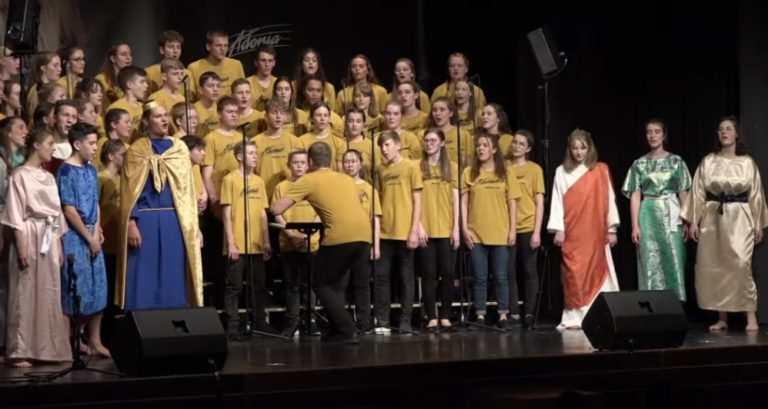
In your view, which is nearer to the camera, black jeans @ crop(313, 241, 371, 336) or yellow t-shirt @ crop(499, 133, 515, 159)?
black jeans @ crop(313, 241, 371, 336)

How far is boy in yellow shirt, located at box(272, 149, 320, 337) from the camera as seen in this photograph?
27.8 ft

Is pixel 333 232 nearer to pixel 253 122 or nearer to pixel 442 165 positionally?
pixel 442 165

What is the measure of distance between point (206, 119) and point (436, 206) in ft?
5.84

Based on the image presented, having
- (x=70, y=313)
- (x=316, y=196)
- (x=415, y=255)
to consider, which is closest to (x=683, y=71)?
(x=415, y=255)

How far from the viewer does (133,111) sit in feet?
28.3

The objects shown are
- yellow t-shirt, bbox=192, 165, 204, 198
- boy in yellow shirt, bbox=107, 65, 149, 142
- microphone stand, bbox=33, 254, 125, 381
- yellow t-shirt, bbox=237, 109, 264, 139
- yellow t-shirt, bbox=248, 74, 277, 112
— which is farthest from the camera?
yellow t-shirt, bbox=248, 74, 277, 112

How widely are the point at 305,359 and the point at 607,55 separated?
465 cm

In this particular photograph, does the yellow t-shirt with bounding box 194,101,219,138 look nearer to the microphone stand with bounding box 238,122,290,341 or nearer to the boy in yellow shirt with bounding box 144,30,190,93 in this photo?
the boy in yellow shirt with bounding box 144,30,190,93

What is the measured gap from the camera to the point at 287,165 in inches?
353

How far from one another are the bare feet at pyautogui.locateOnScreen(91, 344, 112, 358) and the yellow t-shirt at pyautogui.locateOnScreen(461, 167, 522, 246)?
9.52 ft

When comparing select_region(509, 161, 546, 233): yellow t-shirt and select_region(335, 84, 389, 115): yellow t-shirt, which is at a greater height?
select_region(335, 84, 389, 115): yellow t-shirt

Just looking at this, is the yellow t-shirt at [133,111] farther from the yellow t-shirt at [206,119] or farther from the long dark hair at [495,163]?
the long dark hair at [495,163]

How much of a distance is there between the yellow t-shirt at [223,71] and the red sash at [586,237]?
2678 millimetres

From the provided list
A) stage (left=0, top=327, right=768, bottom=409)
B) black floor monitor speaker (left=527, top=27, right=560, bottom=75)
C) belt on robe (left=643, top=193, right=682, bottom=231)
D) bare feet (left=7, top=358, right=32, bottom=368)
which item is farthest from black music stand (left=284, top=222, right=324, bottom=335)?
belt on robe (left=643, top=193, right=682, bottom=231)
